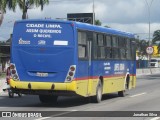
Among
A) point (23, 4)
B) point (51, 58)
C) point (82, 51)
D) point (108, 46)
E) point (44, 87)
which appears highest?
point (23, 4)

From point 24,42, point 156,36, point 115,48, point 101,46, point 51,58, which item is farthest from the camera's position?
point 156,36

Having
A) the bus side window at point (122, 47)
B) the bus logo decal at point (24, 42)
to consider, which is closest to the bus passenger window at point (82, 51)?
the bus logo decal at point (24, 42)

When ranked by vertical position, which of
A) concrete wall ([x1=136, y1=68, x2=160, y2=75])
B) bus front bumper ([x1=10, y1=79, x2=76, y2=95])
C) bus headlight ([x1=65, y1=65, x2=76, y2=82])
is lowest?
concrete wall ([x1=136, y1=68, x2=160, y2=75])

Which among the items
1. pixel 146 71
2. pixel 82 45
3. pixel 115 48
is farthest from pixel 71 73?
pixel 146 71

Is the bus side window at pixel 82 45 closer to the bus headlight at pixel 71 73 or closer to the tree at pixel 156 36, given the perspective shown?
the bus headlight at pixel 71 73

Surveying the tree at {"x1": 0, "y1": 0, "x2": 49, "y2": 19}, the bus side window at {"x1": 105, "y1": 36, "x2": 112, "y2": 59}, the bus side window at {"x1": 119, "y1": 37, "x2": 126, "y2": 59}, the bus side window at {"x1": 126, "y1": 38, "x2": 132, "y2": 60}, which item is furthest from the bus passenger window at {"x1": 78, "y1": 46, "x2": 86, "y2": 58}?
the tree at {"x1": 0, "y1": 0, "x2": 49, "y2": 19}

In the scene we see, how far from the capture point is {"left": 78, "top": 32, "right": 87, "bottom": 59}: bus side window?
63.3 ft

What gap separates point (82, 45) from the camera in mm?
19578

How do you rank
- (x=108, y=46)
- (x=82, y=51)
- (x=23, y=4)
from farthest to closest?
(x=23, y=4) < (x=108, y=46) < (x=82, y=51)

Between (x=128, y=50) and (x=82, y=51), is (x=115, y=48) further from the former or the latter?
(x=82, y=51)

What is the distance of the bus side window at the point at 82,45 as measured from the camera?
19.3 meters

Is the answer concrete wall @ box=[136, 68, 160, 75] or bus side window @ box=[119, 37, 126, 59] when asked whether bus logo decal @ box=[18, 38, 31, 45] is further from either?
concrete wall @ box=[136, 68, 160, 75]

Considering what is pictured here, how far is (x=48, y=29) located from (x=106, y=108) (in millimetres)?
3430

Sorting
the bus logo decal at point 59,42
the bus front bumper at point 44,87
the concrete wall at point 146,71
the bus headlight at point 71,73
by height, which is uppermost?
the bus logo decal at point 59,42
